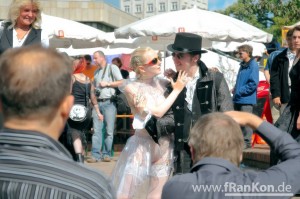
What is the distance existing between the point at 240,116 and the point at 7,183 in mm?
1281

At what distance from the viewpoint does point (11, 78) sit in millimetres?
2303

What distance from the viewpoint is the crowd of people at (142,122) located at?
2285 millimetres

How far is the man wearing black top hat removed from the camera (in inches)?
235

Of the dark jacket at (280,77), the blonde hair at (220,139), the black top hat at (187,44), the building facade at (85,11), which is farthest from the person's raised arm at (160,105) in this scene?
the building facade at (85,11)

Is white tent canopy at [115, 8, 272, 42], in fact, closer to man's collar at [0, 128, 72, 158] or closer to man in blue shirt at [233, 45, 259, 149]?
man in blue shirt at [233, 45, 259, 149]

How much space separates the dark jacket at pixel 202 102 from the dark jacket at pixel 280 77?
11.5 feet

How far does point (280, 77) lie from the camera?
9602mm

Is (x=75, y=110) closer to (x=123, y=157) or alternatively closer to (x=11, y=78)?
(x=123, y=157)

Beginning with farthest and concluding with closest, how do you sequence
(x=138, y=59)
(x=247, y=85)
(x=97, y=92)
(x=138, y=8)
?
(x=138, y=8) → (x=97, y=92) → (x=247, y=85) → (x=138, y=59)

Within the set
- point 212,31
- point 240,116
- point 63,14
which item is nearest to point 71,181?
point 240,116

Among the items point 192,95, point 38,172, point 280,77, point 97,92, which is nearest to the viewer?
point 38,172

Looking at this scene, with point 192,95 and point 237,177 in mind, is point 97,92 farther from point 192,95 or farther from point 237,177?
point 237,177

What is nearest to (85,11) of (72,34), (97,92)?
(72,34)

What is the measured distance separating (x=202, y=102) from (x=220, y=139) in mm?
2643
